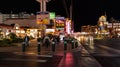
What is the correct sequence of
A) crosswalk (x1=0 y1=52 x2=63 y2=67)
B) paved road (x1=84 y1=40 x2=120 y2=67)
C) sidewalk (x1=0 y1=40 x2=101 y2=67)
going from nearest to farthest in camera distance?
crosswalk (x1=0 y1=52 x2=63 y2=67), sidewalk (x1=0 y1=40 x2=101 y2=67), paved road (x1=84 y1=40 x2=120 y2=67)

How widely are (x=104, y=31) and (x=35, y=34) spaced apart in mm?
98416

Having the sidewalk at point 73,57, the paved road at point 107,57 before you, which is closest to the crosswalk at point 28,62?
the sidewalk at point 73,57

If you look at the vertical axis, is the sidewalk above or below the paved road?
above

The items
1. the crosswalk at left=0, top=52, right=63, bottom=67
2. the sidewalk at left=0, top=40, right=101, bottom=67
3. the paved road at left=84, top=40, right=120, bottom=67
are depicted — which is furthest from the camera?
the paved road at left=84, top=40, right=120, bottom=67

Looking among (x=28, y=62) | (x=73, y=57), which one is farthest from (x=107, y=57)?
(x=28, y=62)

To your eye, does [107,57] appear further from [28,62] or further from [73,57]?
[28,62]

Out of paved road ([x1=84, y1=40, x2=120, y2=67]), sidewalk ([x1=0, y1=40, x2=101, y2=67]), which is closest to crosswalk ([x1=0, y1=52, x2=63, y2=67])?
sidewalk ([x1=0, y1=40, x2=101, y2=67])

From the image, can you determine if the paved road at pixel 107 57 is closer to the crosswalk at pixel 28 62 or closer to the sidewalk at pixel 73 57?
the sidewalk at pixel 73 57

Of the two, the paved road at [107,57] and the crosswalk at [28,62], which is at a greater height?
the crosswalk at [28,62]

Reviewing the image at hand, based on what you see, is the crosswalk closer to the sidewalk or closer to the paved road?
the sidewalk

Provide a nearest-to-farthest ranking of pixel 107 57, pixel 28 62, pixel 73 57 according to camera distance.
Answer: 1. pixel 28 62
2. pixel 73 57
3. pixel 107 57

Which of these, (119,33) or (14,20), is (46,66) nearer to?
(14,20)

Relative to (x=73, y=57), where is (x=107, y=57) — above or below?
below

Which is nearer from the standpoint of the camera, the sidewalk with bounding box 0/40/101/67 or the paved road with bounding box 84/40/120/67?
the sidewalk with bounding box 0/40/101/67
